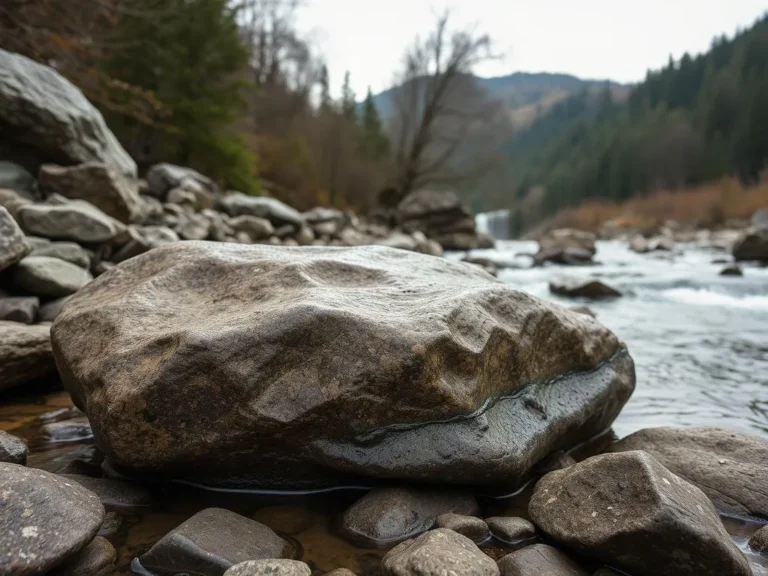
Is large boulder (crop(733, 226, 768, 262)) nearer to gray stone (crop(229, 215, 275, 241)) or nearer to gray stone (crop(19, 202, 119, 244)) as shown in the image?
gray stone (crop(229, 215, 275, 241))

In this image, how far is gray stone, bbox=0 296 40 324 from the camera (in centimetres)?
297

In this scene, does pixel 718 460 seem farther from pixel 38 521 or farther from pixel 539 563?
pixel 38 521

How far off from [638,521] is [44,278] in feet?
11.0

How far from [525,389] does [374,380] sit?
77cm

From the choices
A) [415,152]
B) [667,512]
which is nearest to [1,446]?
[667,512]

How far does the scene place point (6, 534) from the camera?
124 centimetres

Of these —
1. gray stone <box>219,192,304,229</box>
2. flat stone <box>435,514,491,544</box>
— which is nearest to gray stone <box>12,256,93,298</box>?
flat stone <box>435,514,491,544</box>

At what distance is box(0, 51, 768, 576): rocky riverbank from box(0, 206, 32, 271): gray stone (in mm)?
591

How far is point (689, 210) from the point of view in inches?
1203

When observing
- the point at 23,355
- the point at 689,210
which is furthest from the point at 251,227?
the point at 689,210

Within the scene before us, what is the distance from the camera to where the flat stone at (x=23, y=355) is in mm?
2500

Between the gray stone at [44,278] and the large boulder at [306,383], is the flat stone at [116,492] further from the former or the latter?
the gray stone at [44,278]

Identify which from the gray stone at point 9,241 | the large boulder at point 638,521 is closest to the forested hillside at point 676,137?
the gray stone at point 9,241

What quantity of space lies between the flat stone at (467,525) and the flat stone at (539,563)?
0.47 ft
